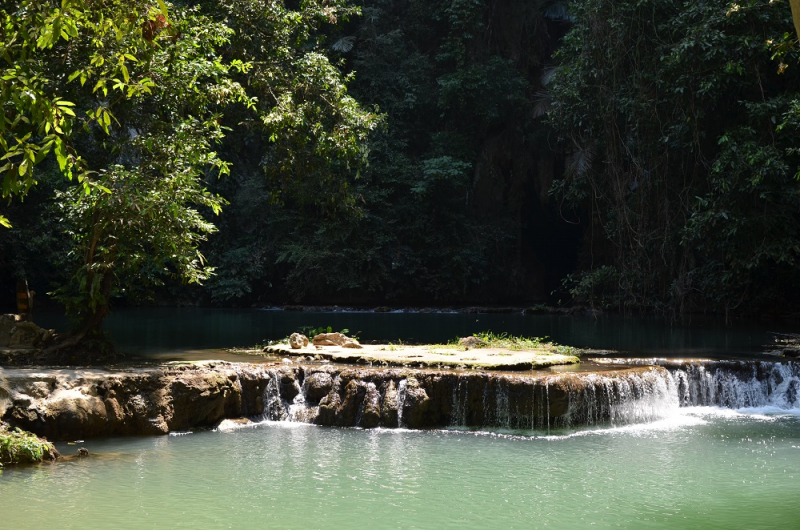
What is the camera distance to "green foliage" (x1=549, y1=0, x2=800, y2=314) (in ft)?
62.5

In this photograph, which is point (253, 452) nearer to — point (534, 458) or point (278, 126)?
point (534, 458)

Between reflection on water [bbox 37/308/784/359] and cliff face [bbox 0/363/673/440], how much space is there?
2.44m

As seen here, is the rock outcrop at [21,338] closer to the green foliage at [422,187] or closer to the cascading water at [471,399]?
the cascading water at [471,399]

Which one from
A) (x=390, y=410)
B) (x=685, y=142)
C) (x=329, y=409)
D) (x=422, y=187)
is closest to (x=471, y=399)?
(x=390, y=410)

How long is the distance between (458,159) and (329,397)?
63.7ft

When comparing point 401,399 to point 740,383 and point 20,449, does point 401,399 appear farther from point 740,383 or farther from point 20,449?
point 740,383

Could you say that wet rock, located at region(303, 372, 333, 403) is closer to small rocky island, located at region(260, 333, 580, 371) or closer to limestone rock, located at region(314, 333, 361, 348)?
small rocky island, located at region(260, 333, 580, 371)

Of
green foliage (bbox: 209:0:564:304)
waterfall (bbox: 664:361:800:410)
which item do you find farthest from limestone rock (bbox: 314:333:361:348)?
green foliage (bbox: 209:0:564:304)

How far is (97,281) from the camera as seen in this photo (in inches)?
485

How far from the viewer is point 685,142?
837 inches

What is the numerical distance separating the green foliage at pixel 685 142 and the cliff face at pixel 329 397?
26.8 feet

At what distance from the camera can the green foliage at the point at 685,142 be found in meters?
19.0

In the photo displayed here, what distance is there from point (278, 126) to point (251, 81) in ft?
4.47

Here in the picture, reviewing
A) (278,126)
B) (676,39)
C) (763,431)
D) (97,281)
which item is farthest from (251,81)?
(676,39)
